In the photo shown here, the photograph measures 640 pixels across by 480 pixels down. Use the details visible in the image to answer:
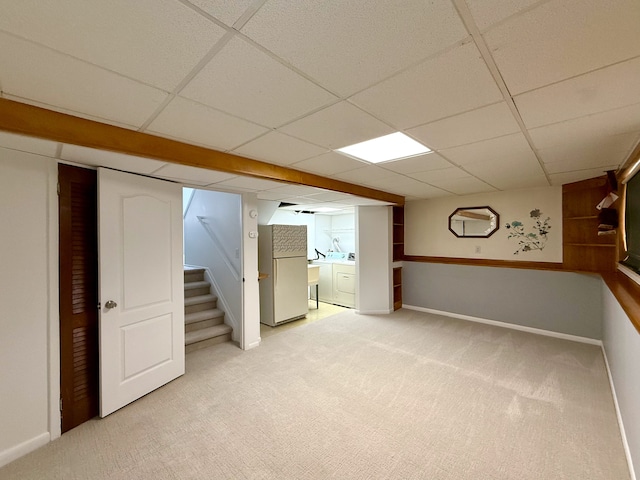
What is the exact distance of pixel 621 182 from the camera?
2.84 metres

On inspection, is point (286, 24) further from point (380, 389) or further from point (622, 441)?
point (622, 441)

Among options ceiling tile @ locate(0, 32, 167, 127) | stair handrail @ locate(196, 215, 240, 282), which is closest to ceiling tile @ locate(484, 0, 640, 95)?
ceiling tile @ locate(0, 32, 167, 127)

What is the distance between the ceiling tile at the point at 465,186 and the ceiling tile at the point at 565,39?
2.28 m

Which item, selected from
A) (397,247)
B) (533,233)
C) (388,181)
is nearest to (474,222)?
(533,233)

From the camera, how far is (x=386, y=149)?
2.28m

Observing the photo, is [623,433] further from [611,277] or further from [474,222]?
[474,222]

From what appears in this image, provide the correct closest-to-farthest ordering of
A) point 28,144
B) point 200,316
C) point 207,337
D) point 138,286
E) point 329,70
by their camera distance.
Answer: point 329,70
point 28,144
point 138,286
point 207,337
point 200,316

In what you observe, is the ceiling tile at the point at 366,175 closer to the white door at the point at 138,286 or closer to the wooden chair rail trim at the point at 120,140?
the wooden chair rail trim at the point at 120,140

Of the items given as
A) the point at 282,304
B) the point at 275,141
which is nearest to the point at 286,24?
the point at 275,141

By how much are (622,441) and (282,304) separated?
383 cm

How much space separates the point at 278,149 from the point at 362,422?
88.6 inches

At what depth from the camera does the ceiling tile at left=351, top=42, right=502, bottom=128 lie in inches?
43.9

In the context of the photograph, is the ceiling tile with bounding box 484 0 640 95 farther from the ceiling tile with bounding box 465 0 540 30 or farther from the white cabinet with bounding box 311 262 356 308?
the white cabinet with bounding box 311 262 356 308

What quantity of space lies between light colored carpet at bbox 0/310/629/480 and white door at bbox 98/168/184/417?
0.24m
